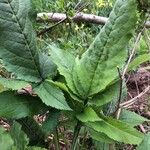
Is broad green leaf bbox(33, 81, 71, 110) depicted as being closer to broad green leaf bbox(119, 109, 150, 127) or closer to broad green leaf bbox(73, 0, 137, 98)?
broad green leaf bbox(73, 0, 137, 98)

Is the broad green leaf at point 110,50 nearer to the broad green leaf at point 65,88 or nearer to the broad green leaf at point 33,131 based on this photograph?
the broad green leaf at point 65,88

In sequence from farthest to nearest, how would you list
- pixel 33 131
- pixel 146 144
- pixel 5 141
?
pixel 33 131 < pixel 146 144 < pixel 5 141

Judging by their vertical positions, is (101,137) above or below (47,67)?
below

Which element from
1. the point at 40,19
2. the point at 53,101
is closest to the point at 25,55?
the point at 53,101

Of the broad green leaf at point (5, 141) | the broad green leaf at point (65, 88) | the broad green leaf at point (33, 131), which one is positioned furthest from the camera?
the broad green leaf at point (33, 131)

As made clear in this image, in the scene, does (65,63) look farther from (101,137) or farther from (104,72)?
(101,137)

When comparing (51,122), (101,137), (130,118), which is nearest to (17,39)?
(51,122)

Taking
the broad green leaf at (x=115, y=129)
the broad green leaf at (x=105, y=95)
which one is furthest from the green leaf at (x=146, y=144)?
the broad green leaf at (x=105, y=95)
